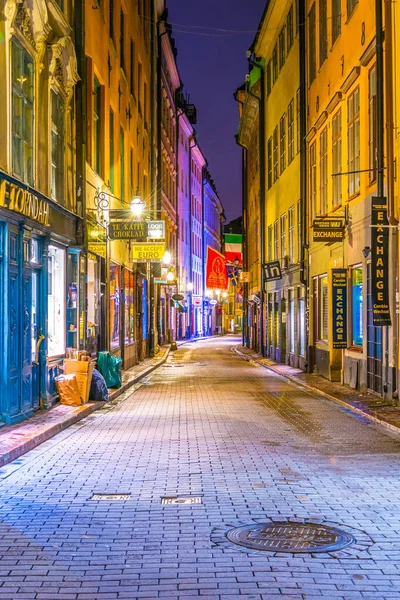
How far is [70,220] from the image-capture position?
1741 centimetres

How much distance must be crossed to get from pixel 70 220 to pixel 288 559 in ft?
41.6

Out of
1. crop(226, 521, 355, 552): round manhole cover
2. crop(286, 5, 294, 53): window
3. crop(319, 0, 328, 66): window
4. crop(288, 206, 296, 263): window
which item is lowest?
crop(226, 521, 355, 552): round manhole cover

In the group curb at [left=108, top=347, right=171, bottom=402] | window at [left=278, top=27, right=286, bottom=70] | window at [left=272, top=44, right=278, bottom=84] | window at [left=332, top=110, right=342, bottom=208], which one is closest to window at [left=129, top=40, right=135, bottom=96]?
window at [left=278, top=27, right=286, bottom=70]

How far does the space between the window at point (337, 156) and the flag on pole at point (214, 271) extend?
34.1 meters

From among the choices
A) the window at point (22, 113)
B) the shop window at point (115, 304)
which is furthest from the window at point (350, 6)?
the shop window at point (115, 304)

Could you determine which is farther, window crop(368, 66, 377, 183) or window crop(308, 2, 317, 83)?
window crop(308, 2, 317, 83)

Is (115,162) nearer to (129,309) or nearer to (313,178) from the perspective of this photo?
(129,309)

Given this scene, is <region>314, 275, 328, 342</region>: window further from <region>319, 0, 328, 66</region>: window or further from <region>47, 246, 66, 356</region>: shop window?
<region>47, 246, 66, 356</region>: shop window

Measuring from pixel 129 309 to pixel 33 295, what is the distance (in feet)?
50.1

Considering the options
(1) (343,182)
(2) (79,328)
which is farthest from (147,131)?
(2) (79,328)

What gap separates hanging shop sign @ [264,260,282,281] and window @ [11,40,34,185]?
1883 cm

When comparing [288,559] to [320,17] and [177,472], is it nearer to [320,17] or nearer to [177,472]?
[177,472]

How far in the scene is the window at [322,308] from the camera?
78.9 feet

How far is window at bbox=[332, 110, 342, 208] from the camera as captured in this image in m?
21.6
